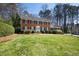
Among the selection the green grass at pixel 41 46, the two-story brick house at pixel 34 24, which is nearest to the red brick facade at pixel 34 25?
the two-story brick house at pixel 34 24

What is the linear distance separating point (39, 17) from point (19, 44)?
0.61 meters

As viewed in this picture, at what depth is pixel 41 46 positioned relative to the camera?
14.0 feet

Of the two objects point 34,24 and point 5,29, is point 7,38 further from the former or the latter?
point 34,24

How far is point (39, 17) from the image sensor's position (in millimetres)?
4332

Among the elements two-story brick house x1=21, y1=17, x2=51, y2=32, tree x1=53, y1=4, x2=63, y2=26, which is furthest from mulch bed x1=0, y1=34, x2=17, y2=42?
tree x1=53, y1=4, x2=63, y2=26

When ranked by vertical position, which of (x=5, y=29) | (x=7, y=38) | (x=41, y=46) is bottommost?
(x=41, y=46)

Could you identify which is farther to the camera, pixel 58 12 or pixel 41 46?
pixel 58 12

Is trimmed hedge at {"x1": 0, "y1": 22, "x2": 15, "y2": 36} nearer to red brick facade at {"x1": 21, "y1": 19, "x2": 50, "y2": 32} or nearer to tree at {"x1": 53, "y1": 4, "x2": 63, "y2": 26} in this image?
red brick facade at {"x1": 21, "y1": 19, "x2": 50, "y2": 32}

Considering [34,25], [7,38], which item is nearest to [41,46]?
[34,25]

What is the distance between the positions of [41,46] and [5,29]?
2.37 feet

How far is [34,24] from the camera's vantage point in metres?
4.37

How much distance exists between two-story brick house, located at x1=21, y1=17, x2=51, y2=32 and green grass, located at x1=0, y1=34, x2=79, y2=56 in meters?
0.13

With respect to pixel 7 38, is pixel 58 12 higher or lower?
higher

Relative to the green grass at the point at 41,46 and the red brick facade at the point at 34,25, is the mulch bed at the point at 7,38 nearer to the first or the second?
the green grass at the point at 41,46
